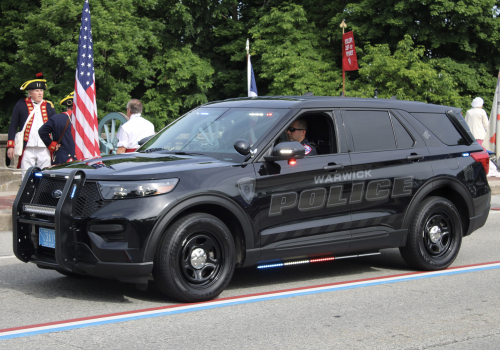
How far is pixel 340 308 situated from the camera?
588cm

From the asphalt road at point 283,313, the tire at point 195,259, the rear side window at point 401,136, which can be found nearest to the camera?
the asphalt road at point 283,313

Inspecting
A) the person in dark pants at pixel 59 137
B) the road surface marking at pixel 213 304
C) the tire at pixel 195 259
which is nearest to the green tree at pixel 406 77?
the person in dark pants at pixel 59 137

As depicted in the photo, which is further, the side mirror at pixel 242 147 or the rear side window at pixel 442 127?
the rear side window at pixel 442 127

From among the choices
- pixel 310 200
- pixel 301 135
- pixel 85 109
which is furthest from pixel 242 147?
pixel 85 109

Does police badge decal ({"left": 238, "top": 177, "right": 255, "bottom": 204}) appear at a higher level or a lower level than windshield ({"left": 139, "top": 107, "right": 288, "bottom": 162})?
lower

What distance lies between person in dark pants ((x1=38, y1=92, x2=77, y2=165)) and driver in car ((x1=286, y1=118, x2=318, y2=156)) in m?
5.08

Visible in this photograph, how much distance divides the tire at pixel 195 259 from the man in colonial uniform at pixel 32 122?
651cm

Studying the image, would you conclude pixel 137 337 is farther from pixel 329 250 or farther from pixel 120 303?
pixel 329 250

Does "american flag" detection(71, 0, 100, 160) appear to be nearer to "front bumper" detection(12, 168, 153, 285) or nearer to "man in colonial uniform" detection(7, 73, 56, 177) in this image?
"man in colonial uniform" detection(7, 73, 56, 177)

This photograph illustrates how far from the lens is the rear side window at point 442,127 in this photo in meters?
7.73

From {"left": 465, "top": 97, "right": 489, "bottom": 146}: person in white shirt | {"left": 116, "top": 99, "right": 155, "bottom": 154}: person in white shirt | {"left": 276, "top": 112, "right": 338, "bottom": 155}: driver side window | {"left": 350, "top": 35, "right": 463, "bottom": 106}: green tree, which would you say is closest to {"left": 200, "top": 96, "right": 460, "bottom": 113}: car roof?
{"left": 276, "top": 112, "right": 338, "bottom": 155}: driver side window

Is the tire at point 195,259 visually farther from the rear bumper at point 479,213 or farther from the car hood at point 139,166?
the rear bumper at point 479,213

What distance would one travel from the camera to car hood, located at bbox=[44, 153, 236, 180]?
5.65m

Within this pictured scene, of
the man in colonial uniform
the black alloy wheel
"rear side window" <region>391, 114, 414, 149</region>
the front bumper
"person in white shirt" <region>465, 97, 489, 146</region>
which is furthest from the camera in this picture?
"person in white shirt" <region>465, 97, 489, 146</region>
